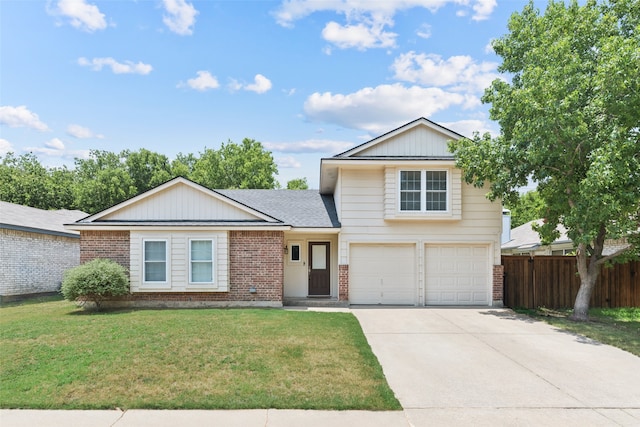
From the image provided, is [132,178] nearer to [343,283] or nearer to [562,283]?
[343,283]

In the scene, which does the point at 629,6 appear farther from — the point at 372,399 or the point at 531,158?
the point at 372,399

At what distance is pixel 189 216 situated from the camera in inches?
540

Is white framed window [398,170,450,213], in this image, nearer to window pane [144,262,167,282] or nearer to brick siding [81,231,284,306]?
brick siding [81,231,284,306]

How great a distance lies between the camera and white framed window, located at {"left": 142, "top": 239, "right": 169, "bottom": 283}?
43.9 ft

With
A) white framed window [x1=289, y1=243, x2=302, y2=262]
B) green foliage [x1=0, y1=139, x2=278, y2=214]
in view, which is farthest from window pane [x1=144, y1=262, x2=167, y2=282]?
green foliage [x1=0, y1=139, x2=278, y2=214]

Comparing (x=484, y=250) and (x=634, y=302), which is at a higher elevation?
(x=484, y=250)

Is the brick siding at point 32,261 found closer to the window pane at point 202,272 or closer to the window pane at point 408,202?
the window pane at point 202,272

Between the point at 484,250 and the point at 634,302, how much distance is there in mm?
5314

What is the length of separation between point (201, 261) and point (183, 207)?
190 cm

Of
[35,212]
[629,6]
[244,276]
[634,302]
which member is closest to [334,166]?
[244,276]

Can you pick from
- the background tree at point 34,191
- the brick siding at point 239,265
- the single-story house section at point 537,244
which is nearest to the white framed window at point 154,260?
the brick siding at point 239,265

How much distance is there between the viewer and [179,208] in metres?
13.7

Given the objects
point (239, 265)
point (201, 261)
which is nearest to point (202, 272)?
point (201, 261)

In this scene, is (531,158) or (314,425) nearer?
(314,425)
